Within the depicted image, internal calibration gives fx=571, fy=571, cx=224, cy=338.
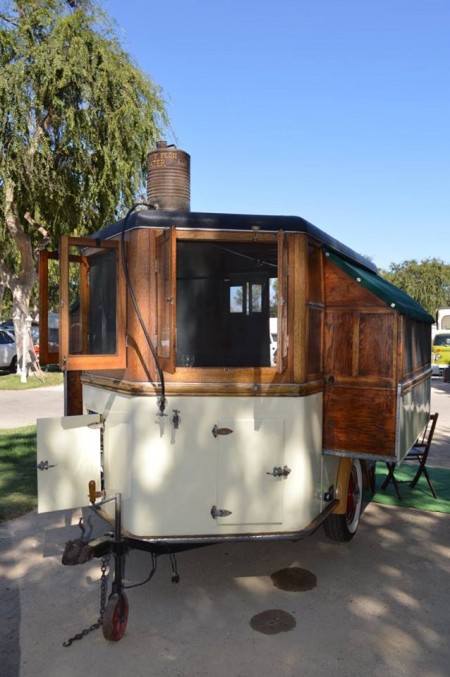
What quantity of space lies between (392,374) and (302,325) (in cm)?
83

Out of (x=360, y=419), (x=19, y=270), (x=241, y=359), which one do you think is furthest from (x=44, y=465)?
(x=19, y=270)

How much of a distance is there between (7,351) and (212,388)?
19.3 m

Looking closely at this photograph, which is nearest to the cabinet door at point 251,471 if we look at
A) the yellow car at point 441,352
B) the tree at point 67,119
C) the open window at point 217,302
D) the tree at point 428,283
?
the open window at point 217,302

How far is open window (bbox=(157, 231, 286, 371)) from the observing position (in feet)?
12.5

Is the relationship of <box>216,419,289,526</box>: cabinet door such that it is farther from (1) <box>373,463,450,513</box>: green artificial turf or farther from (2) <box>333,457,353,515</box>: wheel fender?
(1) <box>373,463,450,513</box>: green artificial turf

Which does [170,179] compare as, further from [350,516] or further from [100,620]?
[350,516]

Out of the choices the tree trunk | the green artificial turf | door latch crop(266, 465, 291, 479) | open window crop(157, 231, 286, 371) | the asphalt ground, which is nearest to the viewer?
the asphalt ground

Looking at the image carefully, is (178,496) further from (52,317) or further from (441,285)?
(441,285)

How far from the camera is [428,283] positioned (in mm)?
54281

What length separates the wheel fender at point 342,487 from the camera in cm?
481

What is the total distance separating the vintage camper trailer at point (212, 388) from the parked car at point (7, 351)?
18.1 metres

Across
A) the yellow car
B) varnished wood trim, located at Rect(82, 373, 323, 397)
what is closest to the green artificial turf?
varnished wood trim, located at Rect(82, 373, 323, 397)

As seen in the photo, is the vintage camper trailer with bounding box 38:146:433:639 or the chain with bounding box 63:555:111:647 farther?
the vintage camper trailer with bounding box 38:146:433:639

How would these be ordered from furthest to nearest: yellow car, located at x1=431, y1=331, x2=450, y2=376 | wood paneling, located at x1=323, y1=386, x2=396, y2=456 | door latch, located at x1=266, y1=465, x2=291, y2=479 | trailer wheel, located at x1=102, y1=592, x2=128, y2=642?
yellow car, located at x1=431, y1=331, x2=450, y2=376 < wood paneling, located at x1=323, y1=386, x2=396, y2=456 < door latch, located at x1=266, y1=465, x2=291, y2=479 < trailer wheel, located at x1=102, y1=592, x2=128, y2=642
